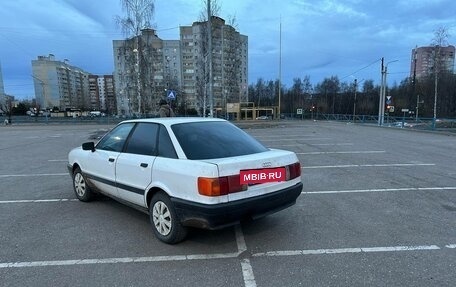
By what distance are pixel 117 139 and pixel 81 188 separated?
4.81ft

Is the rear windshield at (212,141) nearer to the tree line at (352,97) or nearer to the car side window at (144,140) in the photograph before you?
the car side window at (144,140)

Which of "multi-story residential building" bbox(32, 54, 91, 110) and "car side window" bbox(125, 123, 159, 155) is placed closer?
"car side window" bbox(125, 123, 159, 155)

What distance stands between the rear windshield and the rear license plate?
15.8 inches

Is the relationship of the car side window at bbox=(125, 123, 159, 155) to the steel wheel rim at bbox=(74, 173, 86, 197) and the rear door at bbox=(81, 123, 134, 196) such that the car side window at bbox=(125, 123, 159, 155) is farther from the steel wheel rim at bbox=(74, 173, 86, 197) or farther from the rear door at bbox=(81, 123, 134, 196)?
the steel wheel rim at bbox=(74, 173, 86, 197)

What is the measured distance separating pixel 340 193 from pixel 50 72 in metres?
92.3

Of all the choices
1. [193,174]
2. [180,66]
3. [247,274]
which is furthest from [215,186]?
[180,66]

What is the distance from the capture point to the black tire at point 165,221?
157 inches

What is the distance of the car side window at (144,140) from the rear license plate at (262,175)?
1.24 meters

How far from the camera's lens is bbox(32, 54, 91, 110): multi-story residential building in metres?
80.5

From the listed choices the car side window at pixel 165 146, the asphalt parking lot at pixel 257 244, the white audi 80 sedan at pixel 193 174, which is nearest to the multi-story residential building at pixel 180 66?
the asphalt parking lot at pixel 257 244

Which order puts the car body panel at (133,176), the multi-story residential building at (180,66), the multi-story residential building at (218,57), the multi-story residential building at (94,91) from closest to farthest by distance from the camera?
the car body panel at (133,176) < the multi-story residential building at (180,66) < the multi-story residential building at (218,57) < the multi-story residential building at (94,91)

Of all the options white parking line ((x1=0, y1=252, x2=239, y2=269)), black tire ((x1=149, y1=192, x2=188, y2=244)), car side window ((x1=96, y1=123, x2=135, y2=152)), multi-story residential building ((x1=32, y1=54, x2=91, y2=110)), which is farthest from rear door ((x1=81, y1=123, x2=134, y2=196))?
multi-story residential building ((x1=32, y1=54, x2=91, y2=110))

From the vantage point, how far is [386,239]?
420 centimetres

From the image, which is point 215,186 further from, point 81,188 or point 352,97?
point 352,97
